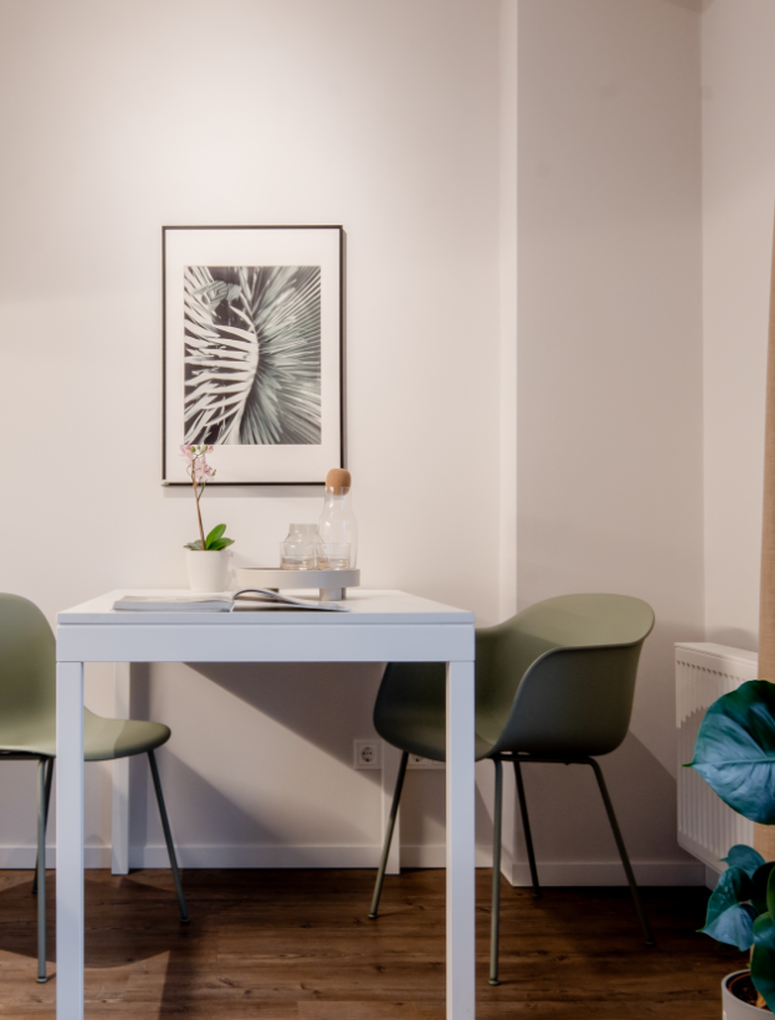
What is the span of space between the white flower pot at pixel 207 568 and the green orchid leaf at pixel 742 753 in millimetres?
1296

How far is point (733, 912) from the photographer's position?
1079mm

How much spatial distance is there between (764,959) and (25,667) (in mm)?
1758

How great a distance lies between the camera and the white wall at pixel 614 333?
2.28m

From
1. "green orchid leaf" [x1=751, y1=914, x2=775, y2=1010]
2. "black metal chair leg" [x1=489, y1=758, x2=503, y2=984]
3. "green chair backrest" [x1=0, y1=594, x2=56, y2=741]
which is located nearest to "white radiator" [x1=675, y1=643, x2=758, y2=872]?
"black metal chair leg" [x1=489, y1=758, x2=503, y2=984]

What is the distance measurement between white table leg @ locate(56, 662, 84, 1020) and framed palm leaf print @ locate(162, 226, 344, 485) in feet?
3.34

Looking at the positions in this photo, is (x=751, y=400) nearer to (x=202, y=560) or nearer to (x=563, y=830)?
(x=563, y=830)

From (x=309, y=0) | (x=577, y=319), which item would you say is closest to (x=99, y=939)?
(x=577, y=319)

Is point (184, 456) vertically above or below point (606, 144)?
below

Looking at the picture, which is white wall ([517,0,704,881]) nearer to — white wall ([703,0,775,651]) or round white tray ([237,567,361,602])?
white wall ([703,0,775,651])

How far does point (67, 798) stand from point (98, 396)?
128cm

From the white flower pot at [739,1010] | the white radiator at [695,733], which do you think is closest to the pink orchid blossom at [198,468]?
the white radiator at [695,733]

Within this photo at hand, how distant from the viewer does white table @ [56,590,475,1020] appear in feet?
4.70

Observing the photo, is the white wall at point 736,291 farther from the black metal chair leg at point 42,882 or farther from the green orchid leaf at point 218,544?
the black metal chair leg at point 42,882

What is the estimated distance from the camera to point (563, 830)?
2.23 m
